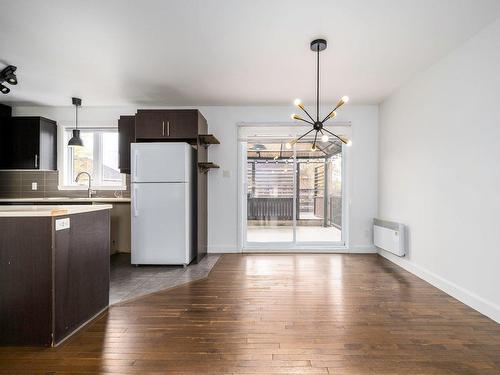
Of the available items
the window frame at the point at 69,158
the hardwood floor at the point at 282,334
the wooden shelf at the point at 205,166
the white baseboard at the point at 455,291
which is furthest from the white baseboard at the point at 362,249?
the window frame at the point at 69,158

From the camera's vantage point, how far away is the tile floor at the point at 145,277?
3.12 meters

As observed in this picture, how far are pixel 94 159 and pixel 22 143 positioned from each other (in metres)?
1.07

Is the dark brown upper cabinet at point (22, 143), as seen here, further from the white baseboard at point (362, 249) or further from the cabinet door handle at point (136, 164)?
the white baseboard at point (362, 249)

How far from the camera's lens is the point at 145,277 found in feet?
12.0

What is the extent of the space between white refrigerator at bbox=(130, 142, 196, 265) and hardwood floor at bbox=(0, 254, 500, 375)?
92 centimetres

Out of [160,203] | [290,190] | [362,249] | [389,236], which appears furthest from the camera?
[290,190]

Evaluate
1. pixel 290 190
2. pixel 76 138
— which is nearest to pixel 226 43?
pixel 290 190

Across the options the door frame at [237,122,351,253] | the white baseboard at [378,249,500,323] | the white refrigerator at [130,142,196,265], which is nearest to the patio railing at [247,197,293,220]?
the door frame at [237,122,351,253]

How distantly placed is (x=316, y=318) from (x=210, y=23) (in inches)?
108

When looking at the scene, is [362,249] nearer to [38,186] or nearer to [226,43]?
[226,43]

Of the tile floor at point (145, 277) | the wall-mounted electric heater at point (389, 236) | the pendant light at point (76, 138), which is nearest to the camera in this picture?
the tile floor at point (145, 277)

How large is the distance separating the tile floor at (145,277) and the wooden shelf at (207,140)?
1.90 m

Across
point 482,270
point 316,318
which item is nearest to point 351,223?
point 482,270

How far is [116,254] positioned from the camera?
4.93 metres
